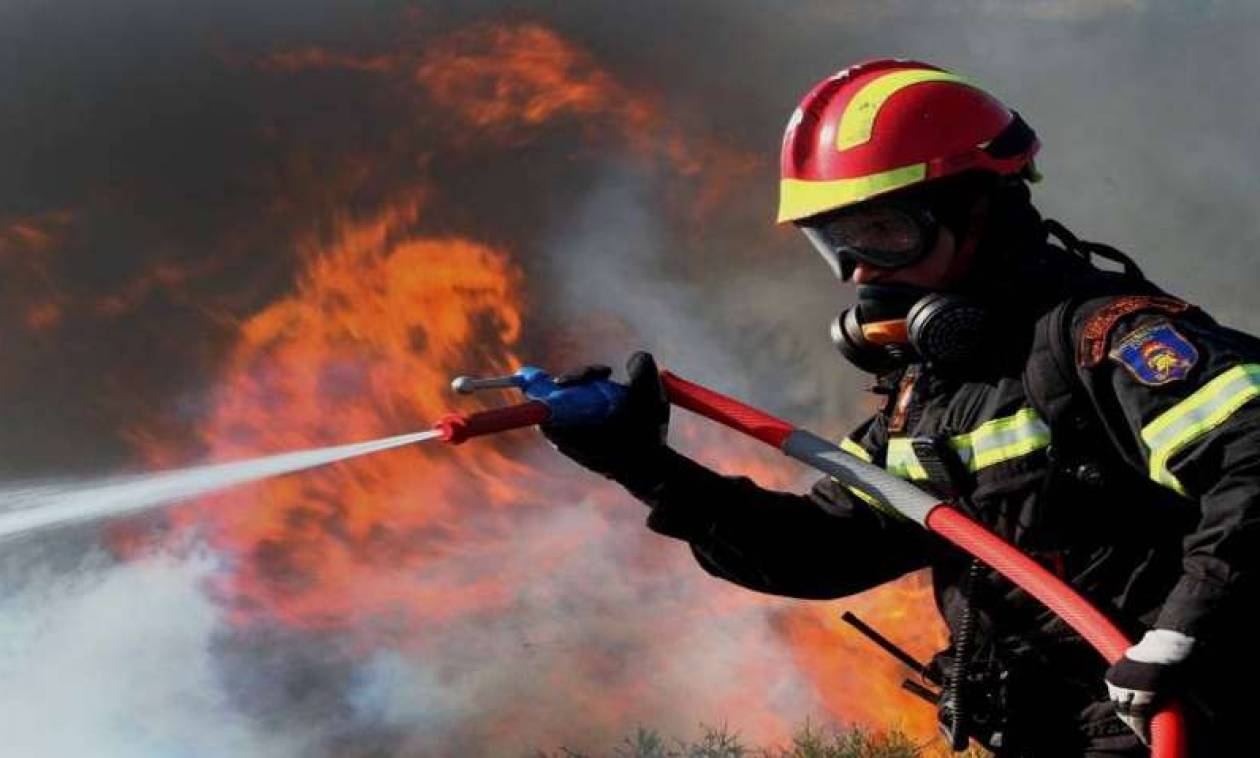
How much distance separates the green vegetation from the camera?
9.01m

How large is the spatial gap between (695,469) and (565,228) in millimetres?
6293

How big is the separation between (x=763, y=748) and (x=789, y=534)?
564 centimetres

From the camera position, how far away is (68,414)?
8.95 meters

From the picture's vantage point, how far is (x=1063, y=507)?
10.3 feet

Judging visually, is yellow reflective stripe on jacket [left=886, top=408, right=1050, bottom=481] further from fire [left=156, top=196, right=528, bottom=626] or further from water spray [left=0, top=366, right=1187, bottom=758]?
fire [left=156, top=196, right=528, bottom=626]

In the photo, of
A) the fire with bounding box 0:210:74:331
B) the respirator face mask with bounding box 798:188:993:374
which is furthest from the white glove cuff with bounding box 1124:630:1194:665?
the fire with bounding box 0:210:74:331

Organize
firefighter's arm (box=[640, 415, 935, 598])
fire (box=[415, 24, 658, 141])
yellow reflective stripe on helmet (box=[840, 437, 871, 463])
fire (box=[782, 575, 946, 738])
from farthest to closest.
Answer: fire (box=[415, 24, 658, 141])
fire (box=[782, 575, 946, 738])
yellow reflective stripe on helmet (box=[840, 437, 871, 463])
firefighter's arm (box=[640, 415, 935, 598])

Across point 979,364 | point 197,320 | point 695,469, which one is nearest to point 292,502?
point 197,320

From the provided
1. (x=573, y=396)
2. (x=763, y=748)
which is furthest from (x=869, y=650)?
(x=573, y=396)

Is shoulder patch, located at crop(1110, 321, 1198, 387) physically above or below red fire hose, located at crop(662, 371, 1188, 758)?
above

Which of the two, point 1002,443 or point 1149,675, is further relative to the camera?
point 1002,443

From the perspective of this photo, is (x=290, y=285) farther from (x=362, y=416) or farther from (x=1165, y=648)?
(x=1165, y=648)

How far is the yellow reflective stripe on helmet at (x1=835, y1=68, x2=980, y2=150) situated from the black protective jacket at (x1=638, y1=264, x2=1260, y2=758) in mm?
579

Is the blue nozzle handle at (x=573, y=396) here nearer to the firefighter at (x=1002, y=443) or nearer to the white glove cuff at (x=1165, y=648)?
the firefighter at (x=1002, y=443)
